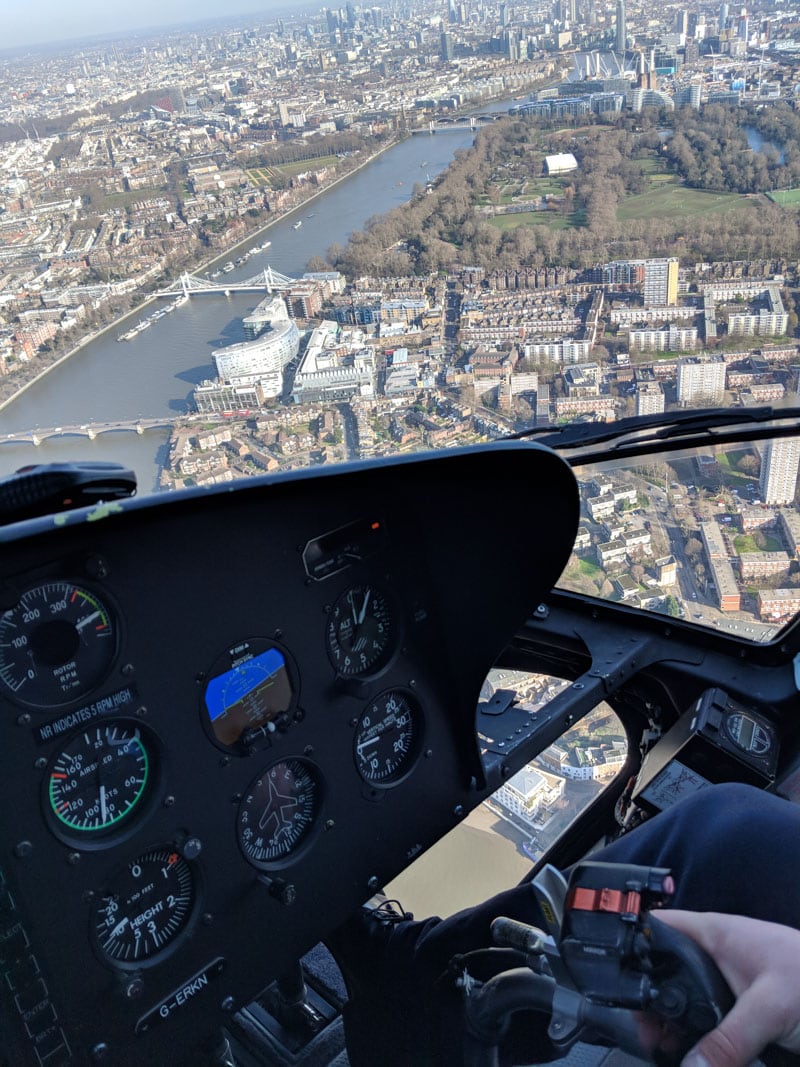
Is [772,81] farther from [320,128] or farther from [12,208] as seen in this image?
[12,208]

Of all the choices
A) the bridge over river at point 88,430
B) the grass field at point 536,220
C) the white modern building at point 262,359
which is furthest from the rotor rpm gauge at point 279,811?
the grass field at point 536,220

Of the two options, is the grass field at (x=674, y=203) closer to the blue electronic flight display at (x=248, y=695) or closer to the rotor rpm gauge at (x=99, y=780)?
the blue electronic flight display at (x=248, y=695)

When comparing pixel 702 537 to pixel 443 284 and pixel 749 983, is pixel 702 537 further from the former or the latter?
pixel 443 284

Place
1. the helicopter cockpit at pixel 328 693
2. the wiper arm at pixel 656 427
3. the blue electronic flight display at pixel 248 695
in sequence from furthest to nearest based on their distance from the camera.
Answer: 1. the wiper arm at pixel 656 427
2. the blue electronic flight display at pixel 248 695
3. the helicopter cockpit at pixel 328 693

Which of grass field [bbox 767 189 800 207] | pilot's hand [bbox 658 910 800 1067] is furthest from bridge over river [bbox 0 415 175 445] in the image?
grass field [bbox 767 189 800 207]

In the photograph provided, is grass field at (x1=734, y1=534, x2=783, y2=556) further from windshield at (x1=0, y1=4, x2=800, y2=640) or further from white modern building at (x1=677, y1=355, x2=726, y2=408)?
white modern building at (x1=677, y1=355, x2=726, y2=408)

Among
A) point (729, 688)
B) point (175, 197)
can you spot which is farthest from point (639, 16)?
point (729, 688)
